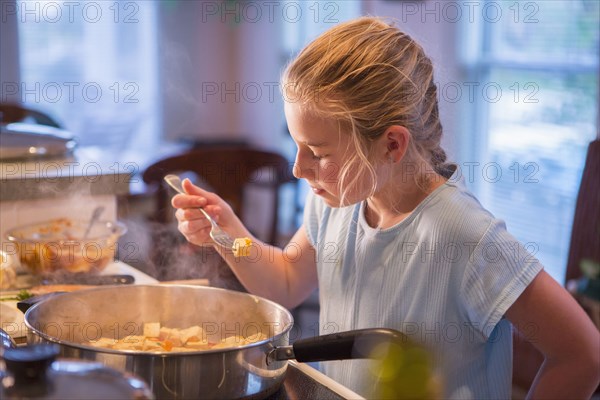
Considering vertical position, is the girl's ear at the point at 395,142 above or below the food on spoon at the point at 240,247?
above

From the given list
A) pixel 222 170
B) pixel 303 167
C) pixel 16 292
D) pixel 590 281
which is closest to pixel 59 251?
pixel 16 292

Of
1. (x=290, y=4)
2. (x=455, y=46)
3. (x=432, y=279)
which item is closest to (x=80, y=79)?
(x=290, y=4)

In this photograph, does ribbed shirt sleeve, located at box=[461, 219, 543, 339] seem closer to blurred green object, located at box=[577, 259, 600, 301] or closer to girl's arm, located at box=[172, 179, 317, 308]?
girl's arm, located at box=[172, 179, 317, 308]

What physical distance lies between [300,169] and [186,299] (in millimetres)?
249

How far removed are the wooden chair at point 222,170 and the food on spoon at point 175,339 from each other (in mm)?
1697

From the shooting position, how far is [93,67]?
4215 millimetres

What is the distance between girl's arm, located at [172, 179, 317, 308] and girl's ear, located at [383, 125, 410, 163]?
0.96 ft

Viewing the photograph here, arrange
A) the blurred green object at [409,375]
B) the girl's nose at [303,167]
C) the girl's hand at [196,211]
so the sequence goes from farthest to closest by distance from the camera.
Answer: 1. the girl's hand at [196,211]
2. the girl's nose at [303,167]
3. the blurred green object at [409,375]

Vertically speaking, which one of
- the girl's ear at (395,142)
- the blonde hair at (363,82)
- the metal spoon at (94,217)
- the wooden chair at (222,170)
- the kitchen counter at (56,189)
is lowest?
the wooden chair at (222,170)

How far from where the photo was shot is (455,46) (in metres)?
3.38

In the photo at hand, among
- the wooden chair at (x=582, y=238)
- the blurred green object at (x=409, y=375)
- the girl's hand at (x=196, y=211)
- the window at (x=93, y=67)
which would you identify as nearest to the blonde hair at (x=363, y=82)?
the girl's hand at (x=196, y=211)

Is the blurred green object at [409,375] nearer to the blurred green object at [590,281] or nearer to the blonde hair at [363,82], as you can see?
the blonde hair at [363,82]

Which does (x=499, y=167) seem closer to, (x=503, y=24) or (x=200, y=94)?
(x=503, y=24)

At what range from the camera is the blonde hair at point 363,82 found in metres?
1.16
